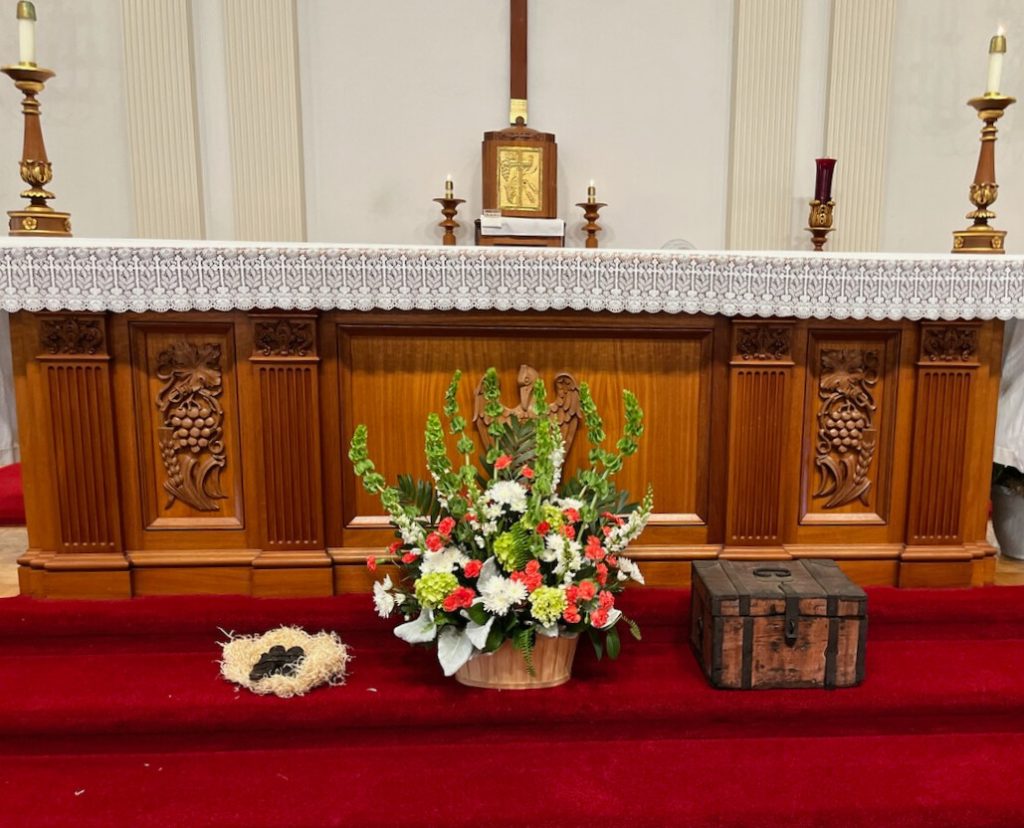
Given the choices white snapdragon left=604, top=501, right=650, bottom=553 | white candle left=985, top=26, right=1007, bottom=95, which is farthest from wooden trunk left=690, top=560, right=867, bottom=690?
white candle left=985, top=26, right=1007, bottom=95

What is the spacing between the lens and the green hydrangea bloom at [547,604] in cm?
187

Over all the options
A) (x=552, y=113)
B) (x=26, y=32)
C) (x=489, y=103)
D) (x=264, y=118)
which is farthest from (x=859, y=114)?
(x=26, y=32)

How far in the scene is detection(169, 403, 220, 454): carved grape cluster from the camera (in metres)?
2.44

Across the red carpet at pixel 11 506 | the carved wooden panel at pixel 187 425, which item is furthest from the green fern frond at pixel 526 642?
the red carpet at pixel 11 506

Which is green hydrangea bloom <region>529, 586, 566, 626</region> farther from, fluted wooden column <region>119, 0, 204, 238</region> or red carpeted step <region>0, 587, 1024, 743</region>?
fluted wooden column <region>119, 0, 204, 238</region>

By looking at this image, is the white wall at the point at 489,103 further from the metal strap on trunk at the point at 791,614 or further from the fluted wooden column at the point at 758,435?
the metal strap on trunk at the point at 791,614

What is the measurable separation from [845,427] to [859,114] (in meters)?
2.87

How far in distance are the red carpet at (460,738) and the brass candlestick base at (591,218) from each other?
281 centimetres

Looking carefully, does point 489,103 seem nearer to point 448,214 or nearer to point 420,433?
point 448,214

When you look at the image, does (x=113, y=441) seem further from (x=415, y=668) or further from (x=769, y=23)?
(x=769, y=23)

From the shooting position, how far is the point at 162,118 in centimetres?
434

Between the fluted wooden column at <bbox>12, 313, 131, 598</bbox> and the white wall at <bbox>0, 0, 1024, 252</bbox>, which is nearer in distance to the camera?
the fluted wooden column at <bbox>12, 313, 131, 598</bbox>

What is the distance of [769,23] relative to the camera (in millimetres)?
4508

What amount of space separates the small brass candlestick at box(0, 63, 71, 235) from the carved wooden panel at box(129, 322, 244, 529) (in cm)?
47
